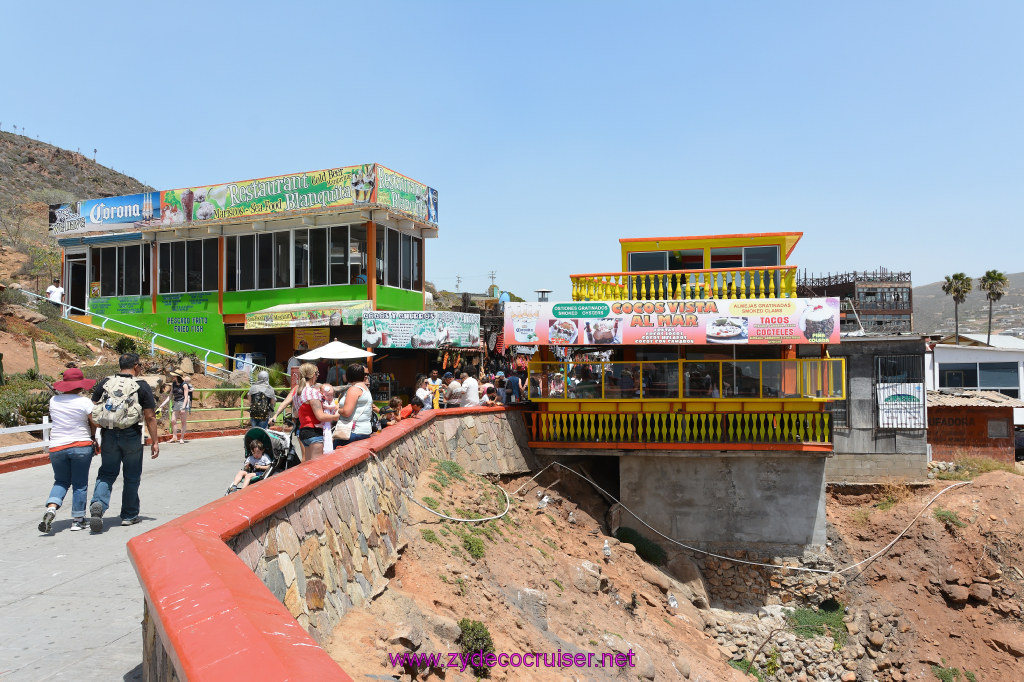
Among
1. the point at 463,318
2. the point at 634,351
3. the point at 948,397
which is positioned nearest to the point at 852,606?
the point at 634,351

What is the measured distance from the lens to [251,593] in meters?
2.77

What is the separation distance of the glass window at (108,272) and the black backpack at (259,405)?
20.0 meters

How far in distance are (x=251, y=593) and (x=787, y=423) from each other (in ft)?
49.4

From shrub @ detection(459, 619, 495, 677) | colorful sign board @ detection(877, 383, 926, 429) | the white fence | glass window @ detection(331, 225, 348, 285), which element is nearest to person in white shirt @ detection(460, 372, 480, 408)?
the white fence

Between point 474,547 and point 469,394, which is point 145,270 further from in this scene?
point 474,547

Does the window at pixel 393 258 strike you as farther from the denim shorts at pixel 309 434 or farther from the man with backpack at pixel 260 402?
the denim shorts at pixel 309 434

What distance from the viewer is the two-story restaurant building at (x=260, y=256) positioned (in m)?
23.8

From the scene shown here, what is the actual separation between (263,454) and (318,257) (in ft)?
58.2

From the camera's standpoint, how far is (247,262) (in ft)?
85.0

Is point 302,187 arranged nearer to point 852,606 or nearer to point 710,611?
point 710,611

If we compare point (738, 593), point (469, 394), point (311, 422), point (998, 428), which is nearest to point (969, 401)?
point (998, 428)

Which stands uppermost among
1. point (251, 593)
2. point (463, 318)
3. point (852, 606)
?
point (463, 318)

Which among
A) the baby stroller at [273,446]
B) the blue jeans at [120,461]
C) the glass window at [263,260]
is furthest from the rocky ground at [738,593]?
the glass window at [263,260]

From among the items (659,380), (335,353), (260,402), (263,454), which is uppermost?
(335,353)
